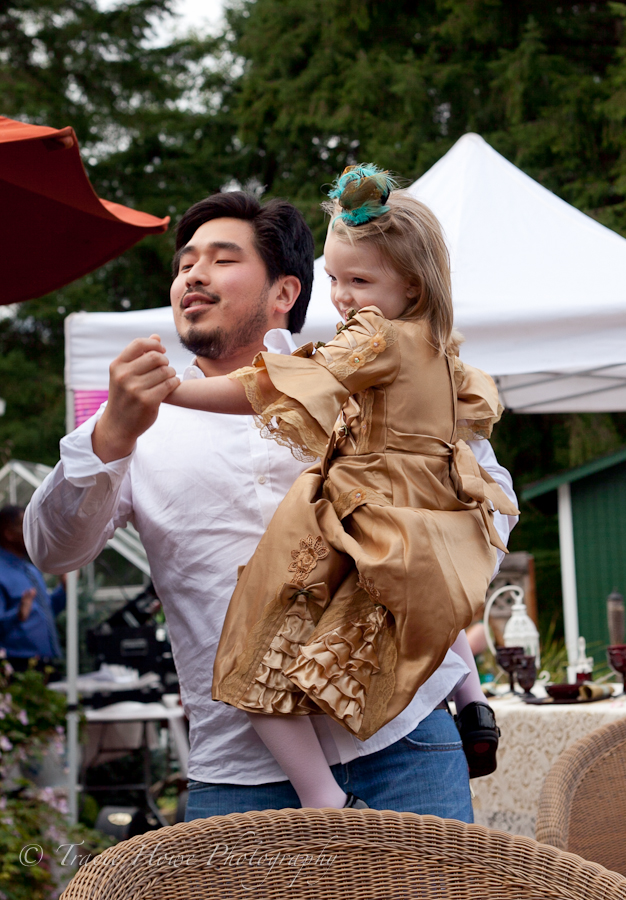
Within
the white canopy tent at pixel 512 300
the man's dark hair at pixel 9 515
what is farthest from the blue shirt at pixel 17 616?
the white canopy tent at pixel 512 300

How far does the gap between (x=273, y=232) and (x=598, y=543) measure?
28.8ft

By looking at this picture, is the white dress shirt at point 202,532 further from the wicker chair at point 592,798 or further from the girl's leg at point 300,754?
the wicker chair at point 592,798

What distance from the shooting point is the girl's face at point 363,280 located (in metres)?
1.54

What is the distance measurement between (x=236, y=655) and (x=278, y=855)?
0.30 m

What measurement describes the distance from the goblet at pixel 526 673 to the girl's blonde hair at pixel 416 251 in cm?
262

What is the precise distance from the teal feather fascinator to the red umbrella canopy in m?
→ 0.90

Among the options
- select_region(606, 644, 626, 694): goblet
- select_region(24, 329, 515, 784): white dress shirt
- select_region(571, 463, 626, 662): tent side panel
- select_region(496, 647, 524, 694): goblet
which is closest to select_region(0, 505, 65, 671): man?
select_region(496, 647, 524, 694): goblet

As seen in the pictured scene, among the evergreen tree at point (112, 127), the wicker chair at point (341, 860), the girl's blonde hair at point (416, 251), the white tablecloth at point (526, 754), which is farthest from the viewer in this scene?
the evergreen tree at point (112, 127)

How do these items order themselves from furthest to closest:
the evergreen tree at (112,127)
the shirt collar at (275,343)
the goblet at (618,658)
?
the evergreen tree at (112,127)
the goblet at (618,658)
the shirt collar at (275,343)

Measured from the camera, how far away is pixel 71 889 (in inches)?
41.5

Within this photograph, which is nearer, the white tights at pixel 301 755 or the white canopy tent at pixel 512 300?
the white tights at pixel 301 755

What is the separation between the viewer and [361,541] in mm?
1438

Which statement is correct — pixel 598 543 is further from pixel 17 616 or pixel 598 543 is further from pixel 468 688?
pixel 468 688

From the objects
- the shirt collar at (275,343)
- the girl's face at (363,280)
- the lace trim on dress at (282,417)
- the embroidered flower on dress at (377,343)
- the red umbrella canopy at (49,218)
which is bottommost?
the lace trim on dress at (282,417)
